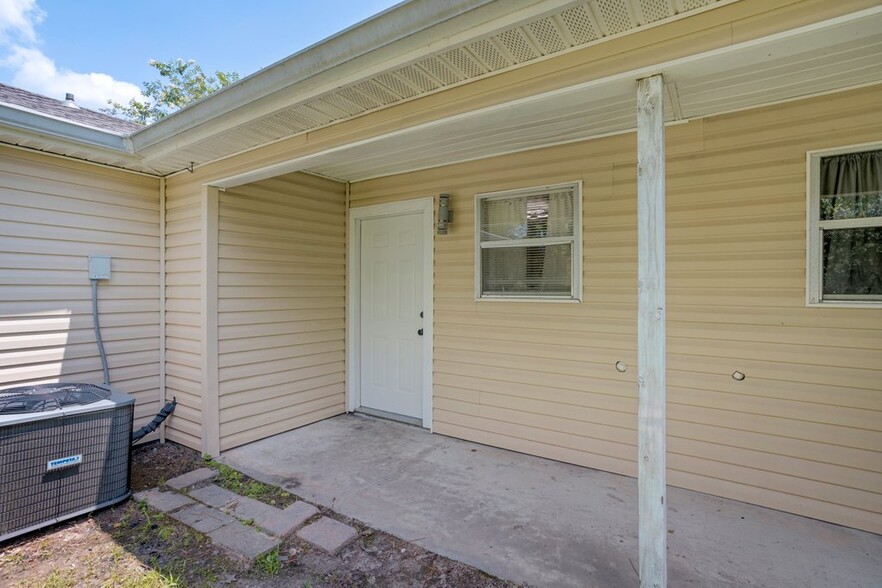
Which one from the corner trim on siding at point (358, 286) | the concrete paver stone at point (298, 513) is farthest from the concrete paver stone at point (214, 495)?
the corner trim on siding at point (358, 286)

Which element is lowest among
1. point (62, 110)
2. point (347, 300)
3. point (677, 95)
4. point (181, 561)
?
point (181, 561)

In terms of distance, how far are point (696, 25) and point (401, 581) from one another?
8.71 feet

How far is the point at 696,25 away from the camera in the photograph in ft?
5.15

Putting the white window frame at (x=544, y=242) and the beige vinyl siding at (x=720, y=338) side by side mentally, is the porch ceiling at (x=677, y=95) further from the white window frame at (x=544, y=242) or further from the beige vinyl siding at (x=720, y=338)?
the white window frame at (x=544, y=242)

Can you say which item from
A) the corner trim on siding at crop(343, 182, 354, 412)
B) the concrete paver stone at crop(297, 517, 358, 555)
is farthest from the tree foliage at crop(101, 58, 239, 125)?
the concrete paver stone at crop(297, 517, 358, 555)

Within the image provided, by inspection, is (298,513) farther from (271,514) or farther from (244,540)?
(244,540)

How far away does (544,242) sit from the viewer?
11.3ft

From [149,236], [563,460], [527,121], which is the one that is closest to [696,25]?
[527,121]

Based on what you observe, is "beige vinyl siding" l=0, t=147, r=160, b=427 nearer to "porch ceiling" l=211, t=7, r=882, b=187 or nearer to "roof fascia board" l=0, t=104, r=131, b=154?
"roof fascia board" l=0, t=104, r=131, b=154

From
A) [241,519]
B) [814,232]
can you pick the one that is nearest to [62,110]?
[241,519]

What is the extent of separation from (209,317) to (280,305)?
65 centimetres

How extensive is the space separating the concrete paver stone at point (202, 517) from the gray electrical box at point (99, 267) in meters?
1.99

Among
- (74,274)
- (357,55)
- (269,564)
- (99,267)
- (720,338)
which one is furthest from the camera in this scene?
(99,267)

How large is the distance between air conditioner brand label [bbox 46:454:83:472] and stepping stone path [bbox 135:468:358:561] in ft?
1.56
